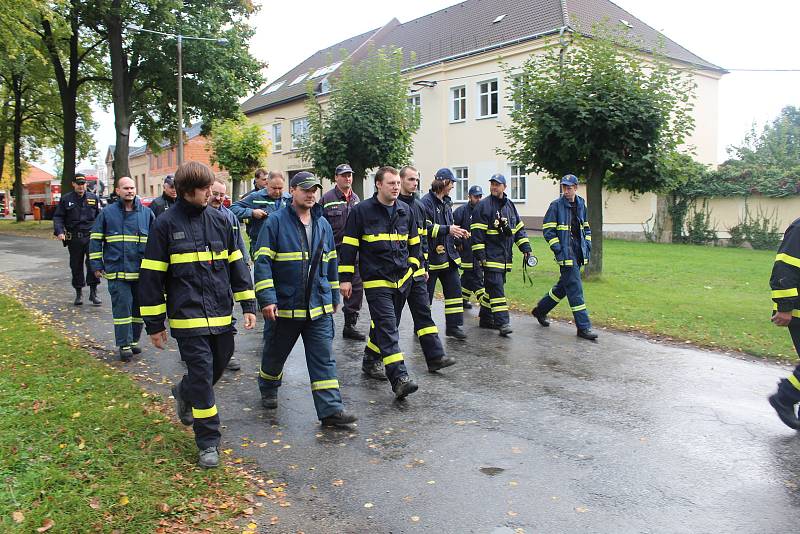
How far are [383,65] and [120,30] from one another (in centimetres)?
1355

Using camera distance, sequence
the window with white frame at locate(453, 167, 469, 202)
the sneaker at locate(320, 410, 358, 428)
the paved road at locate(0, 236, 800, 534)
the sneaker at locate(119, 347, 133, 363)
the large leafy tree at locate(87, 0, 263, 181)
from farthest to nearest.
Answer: the window with white frame at locate(453, 167, 469, 202), the large leafy tree at locate(87, 0, 263, 181), the sneaker at locate(119, 347, 133, 363), the sneaker at locate(320, 410, 358, 428), the paved road at locate(0, 236, 800, 534)

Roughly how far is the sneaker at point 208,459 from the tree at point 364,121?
1583 centimetres

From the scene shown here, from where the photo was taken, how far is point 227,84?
94.8 ft

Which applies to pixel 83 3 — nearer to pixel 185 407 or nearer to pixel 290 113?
pixel 290 113

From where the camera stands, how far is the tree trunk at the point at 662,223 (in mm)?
26641

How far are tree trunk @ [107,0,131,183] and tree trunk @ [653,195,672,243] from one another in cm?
2165

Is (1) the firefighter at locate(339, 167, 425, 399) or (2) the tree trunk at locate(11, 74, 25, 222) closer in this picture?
(1) the firefighter at locate(339, 167, 425, 399)

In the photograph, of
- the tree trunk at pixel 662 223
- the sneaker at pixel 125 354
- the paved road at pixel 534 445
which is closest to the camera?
the paved road at pixel 534 445

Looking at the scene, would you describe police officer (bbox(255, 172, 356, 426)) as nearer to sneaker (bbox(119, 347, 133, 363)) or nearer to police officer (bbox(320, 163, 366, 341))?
sneaker (bbox(119, 347, 133, 363))

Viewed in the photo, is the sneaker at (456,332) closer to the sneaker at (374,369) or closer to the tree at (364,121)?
the sneaker at (374,369)

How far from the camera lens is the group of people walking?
15.4 ft

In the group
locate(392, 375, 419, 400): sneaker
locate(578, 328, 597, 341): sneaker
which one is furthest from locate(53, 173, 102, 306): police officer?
locate(578, 328, 597, 341): sneaker

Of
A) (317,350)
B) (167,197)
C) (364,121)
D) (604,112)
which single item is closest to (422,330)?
(317,350)


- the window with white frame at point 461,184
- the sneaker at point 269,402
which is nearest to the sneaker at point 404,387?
the sneaker at point 269,402
